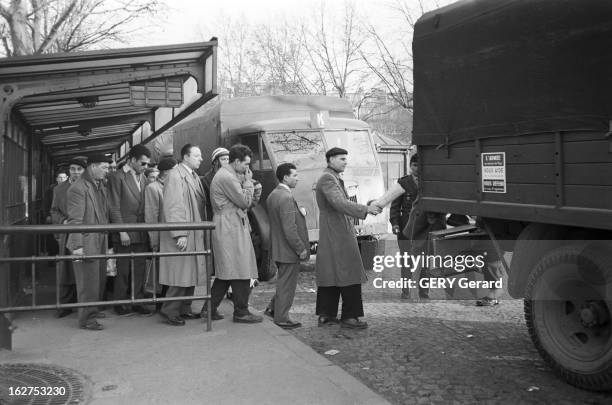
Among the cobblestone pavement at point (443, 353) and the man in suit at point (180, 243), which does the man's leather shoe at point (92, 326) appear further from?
the cobblestone pavement at point (443, 353)

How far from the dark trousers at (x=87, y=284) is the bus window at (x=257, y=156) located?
16.9 feet

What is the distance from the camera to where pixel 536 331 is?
4816mm

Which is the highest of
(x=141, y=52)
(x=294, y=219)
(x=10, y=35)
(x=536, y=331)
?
(x=10, y=35)

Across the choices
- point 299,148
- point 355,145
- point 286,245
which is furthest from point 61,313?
point 355,145

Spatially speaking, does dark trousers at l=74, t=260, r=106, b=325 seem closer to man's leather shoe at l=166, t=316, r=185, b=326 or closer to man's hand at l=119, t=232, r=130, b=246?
man's hand at l=119, t=232, r=130, b=246

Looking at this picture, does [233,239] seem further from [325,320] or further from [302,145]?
[302,145]

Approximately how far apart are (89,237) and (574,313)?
4.47m

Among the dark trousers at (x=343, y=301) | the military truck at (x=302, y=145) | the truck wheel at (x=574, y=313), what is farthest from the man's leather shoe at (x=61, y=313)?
the truck wheel at (x=574, y=313)

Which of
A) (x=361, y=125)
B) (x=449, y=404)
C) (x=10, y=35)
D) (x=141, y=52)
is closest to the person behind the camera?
(x=449, y=404)

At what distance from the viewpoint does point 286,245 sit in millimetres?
6496

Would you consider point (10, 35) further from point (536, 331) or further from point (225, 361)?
point (536, 331)

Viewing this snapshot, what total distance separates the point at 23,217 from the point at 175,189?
3667mm

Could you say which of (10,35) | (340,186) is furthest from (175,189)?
(10,35)

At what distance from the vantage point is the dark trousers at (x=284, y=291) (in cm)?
650
